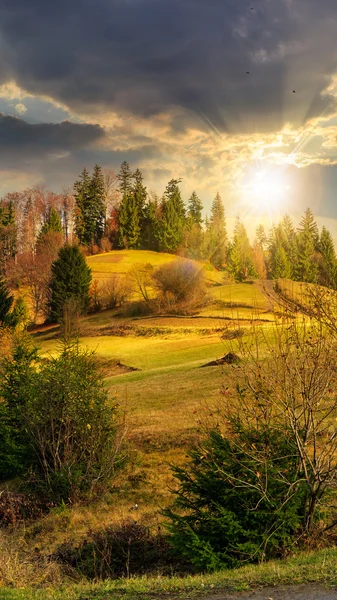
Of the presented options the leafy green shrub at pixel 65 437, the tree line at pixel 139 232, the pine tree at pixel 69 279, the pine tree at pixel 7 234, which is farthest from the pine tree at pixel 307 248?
the leafy green shrub at pixel 65 437

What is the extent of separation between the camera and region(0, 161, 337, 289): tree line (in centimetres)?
9656

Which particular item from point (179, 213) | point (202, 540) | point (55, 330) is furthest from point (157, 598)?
point (179, 213)

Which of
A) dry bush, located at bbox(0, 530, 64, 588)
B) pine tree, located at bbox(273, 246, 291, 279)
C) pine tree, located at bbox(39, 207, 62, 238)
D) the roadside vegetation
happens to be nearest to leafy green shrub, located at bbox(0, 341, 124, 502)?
the roadside vegetation

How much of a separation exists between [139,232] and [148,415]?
10130cm

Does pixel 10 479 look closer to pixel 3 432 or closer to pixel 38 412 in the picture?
pixel 3 432

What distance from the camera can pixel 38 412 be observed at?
1510cm

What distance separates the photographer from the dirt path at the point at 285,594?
6.44 metres

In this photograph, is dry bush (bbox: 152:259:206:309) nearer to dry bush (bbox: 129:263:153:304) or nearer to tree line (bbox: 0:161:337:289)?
dry bush (bbox: 129:263:153:304)

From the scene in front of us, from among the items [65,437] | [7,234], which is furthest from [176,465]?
[7,234]

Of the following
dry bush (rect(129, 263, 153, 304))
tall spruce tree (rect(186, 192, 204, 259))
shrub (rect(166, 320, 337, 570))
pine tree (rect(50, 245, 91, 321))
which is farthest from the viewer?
tall spruce tree (rect(186, 192, 204, 259))

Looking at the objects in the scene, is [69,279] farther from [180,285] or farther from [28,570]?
[28,570]

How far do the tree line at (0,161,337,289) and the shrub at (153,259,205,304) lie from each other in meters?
24.4

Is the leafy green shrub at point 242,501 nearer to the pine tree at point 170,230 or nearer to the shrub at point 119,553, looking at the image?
the shrub at point 119,553

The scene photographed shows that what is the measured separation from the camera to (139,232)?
121m
